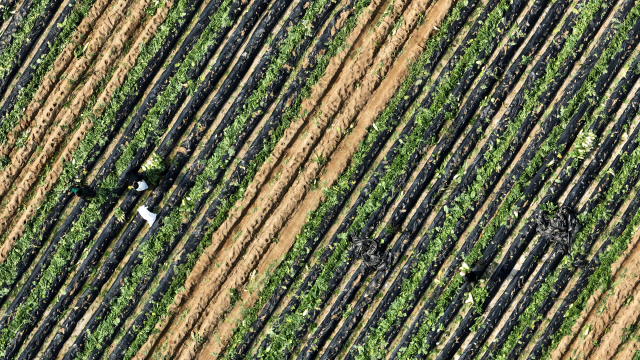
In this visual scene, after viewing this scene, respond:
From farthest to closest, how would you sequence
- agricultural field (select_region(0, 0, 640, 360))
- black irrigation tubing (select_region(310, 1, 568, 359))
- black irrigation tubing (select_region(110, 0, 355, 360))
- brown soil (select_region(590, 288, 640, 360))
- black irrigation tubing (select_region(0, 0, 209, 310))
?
black irrigation tubing (select_region(0, 0, 209, 310)) < black irrigation tubing (select_region(110, 0, 355, 360)) < black irrigation tubing (select_region(310, 1, 568, 359)) < agricultural field (select_region(0, 0, 640, 360)) < brown soil (select_region(590, 288, 640, 360))

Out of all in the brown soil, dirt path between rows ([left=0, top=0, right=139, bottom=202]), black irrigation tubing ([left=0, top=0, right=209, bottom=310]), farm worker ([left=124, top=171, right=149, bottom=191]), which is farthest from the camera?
dirt path between rows ([left=0, top=0, right=139, bottom=202])

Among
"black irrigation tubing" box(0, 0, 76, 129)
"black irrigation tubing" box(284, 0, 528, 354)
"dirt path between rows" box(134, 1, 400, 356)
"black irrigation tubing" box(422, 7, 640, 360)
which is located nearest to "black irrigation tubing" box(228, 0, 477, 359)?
"black irrigation tubing" box(284, 0, 528, 354)

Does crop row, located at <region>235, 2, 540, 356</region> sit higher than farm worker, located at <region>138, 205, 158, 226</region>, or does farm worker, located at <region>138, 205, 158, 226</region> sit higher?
crop row, located at <region>235, 2, 540, 356</region>

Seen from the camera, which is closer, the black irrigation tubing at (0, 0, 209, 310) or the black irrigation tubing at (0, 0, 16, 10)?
the black irrigation tubing at (0, 0, 209, 310)

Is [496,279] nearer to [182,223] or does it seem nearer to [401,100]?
[401,100]

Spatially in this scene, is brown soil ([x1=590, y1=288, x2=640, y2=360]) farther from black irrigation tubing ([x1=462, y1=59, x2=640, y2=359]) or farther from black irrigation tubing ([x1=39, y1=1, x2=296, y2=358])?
black irrigation tubing ([x1=39, y1=1, x2=296, y2=358])

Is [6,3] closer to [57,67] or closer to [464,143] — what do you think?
[57,67]

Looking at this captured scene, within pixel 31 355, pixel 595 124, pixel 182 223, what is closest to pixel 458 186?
pixel 595 124
